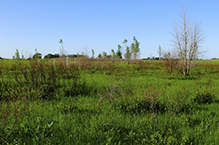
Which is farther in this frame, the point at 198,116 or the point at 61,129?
the point at 198,116

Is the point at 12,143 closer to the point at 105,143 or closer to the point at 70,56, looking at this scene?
the point at 105,143

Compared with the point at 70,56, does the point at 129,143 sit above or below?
below

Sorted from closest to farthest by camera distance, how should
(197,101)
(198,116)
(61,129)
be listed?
(61,129), (198,116), (197,101)

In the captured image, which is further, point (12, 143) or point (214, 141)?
point (214, 141)

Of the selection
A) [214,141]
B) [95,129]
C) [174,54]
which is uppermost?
[174,54]

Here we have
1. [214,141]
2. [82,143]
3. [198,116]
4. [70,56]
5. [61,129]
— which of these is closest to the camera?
[82,143]

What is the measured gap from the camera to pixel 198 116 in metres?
4.97

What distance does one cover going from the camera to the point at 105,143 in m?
3.44

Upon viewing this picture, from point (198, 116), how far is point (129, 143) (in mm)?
2698

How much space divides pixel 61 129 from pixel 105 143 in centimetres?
119

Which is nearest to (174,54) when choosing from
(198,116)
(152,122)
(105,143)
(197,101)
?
(197,101)

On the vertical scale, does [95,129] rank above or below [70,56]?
below

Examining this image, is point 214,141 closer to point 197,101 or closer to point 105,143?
point 105,143

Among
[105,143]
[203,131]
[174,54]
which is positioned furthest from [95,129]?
[174,54]
